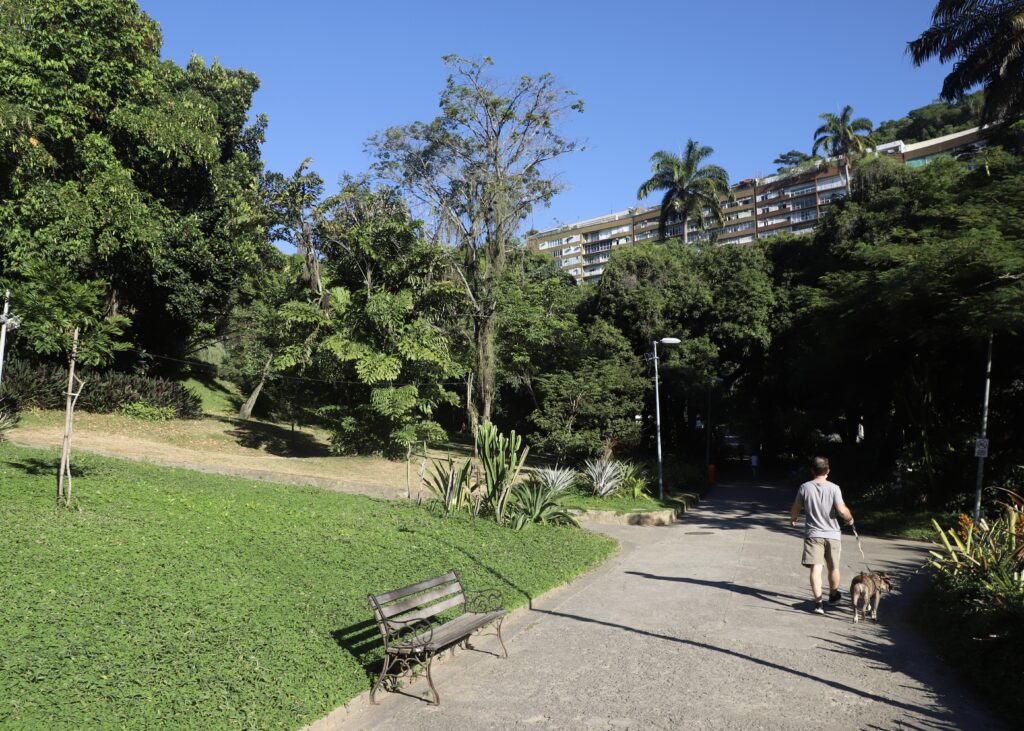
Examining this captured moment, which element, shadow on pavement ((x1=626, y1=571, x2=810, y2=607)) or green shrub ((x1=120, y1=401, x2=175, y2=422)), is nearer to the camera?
shadow on pavement ((x1=626, y1=571, x2=810, y2=607))

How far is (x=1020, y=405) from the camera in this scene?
1745 centimetres

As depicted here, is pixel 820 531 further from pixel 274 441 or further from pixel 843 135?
pixel 843 135

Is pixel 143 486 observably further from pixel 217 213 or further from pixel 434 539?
pixel 217 213

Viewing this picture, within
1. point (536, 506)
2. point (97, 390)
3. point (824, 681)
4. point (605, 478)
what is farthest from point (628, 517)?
point (97, 390)

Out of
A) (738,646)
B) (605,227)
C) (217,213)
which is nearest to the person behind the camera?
(738,646)

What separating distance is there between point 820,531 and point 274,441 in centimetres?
2147

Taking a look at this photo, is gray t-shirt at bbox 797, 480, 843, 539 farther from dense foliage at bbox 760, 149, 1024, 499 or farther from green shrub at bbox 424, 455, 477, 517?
dense foliage at bbox 760, 149, 1024, 499

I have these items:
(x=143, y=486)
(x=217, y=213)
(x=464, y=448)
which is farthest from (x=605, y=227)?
(x=143, y=486)

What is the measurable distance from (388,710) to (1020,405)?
709 inches

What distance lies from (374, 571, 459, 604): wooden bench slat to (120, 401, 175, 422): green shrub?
20.3 m

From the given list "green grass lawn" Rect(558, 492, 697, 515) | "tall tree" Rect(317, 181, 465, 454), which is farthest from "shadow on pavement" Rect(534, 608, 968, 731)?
"tall tree" Rect(317, 181, 465, 454)

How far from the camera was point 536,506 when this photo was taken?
13.7 metres

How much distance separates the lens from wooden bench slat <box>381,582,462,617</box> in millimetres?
5734

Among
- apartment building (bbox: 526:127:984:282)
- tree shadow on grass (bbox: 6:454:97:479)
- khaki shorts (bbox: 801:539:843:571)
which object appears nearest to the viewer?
khaki shorts (bbox: 801:539:843:571)
